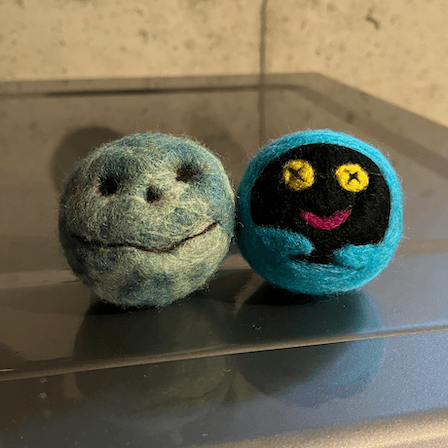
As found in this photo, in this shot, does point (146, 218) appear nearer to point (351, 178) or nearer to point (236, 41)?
point (351, 178)

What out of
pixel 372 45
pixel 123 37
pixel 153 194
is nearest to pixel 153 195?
pixel 153 194

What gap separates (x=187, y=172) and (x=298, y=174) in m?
0.12

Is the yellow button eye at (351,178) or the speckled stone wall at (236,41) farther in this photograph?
the speckled stone wall at (236,41)

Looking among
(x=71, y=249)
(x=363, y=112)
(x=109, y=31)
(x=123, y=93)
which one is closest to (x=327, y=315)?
(x=71, y=249)

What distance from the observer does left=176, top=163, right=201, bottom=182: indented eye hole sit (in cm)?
59

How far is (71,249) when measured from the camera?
23.2 inches

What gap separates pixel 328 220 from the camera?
573mm

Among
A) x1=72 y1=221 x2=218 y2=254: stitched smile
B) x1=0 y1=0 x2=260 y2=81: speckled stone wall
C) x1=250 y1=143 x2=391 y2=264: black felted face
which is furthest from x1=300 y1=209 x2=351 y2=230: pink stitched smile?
x1=0 y1=0 x2=260 y2=81: speckled stone wall

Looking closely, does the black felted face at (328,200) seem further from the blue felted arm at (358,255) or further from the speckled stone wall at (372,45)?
the speckled stone wall at (372,45)

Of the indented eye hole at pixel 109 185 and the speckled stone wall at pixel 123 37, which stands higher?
the indented eye hole at pixel 109 185

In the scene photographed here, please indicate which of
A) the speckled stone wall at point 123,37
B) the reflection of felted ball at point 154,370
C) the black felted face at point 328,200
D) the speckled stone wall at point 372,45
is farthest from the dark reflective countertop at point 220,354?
the speckled stone wall at point 372,45

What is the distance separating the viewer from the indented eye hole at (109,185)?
22.6 inches

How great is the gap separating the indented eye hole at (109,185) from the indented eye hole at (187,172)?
7 centimetres

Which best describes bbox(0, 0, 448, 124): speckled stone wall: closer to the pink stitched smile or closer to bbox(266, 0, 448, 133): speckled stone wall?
bbox(266, 0, 448, 133): speckled stone wall
